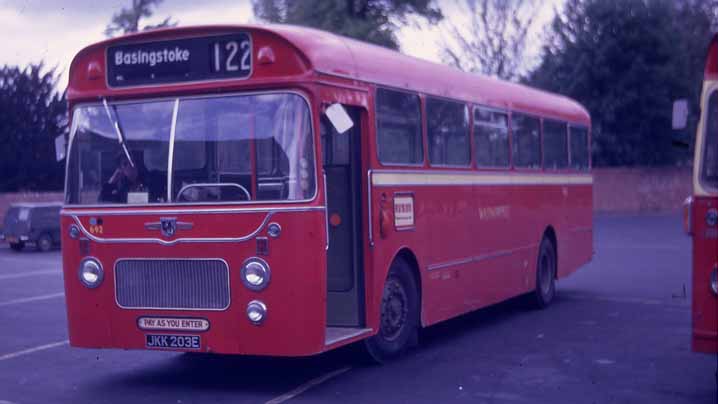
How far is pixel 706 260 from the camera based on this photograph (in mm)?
7754

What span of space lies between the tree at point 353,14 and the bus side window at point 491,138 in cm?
2511

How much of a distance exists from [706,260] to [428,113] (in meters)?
4.21

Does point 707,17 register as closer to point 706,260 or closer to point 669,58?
point 669,58

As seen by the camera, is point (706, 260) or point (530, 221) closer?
point (706, 260)

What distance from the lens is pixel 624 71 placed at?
45.8 metres

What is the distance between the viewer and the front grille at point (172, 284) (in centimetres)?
855

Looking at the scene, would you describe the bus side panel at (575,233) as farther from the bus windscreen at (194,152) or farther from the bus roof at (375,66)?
the bus windscreen at (194,152)

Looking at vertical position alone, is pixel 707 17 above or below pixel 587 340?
above

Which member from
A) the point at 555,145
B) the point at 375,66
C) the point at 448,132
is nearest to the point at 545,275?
the point at 555,145

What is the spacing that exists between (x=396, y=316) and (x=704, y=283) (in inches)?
139

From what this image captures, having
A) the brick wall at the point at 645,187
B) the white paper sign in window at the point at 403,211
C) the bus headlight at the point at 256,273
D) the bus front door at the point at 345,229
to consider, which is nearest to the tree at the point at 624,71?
the brick wall at the point at 645,187

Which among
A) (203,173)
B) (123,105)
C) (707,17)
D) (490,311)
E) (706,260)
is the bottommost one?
(490,311)

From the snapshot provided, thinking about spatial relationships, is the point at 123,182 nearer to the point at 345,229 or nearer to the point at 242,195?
the point at 242,195

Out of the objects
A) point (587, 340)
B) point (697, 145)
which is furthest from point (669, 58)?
point (697, 145)
